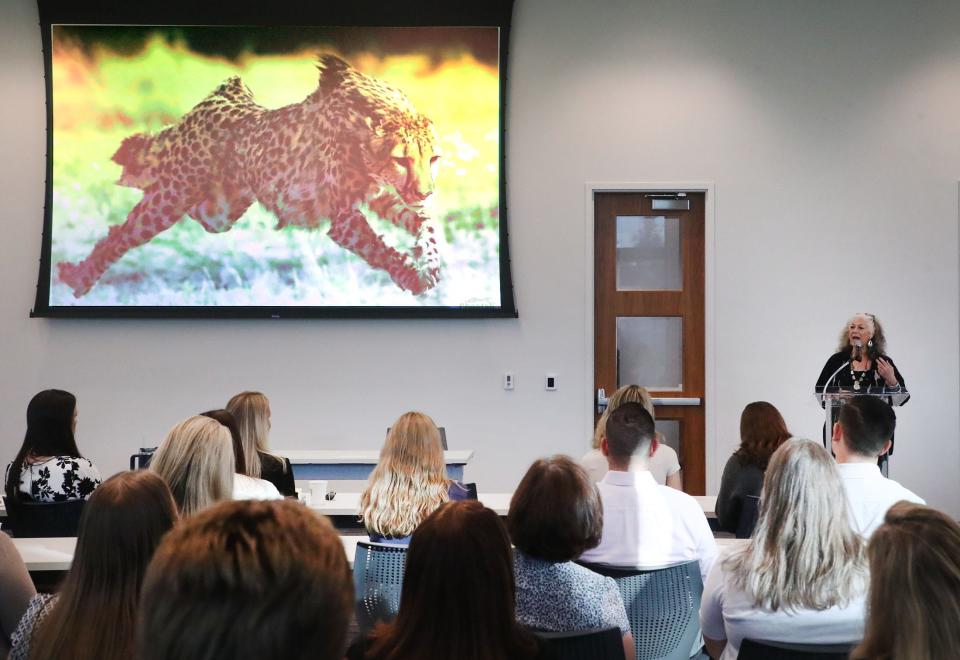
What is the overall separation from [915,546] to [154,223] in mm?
6047

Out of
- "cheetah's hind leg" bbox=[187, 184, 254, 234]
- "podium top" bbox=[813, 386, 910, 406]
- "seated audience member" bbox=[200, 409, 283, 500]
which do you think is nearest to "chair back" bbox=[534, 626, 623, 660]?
"seated audience member" bbox=[200, 409, 283, 500]

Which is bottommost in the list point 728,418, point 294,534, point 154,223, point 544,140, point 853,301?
point 728,418

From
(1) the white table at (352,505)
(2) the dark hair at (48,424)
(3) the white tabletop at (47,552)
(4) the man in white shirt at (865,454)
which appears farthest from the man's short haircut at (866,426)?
(2) the dark hair at (48,424)

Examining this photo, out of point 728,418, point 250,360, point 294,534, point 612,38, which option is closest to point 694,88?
point 612,38

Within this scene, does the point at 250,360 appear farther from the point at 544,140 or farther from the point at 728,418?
the point at 728,418

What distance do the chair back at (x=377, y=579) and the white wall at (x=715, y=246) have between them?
155 inches

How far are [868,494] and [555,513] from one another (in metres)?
1.29

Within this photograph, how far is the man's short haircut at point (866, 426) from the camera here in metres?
3.23

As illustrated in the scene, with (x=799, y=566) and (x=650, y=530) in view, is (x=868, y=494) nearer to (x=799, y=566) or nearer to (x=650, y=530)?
(x=650, y=530)

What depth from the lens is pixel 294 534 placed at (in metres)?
0.88

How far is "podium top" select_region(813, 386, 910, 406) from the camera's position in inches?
193

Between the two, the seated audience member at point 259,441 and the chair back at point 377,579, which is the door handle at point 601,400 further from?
the chair back at point 377,579

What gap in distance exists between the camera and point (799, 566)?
2.21 meters

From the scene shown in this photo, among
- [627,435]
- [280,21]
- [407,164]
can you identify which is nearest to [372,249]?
[407,164]
